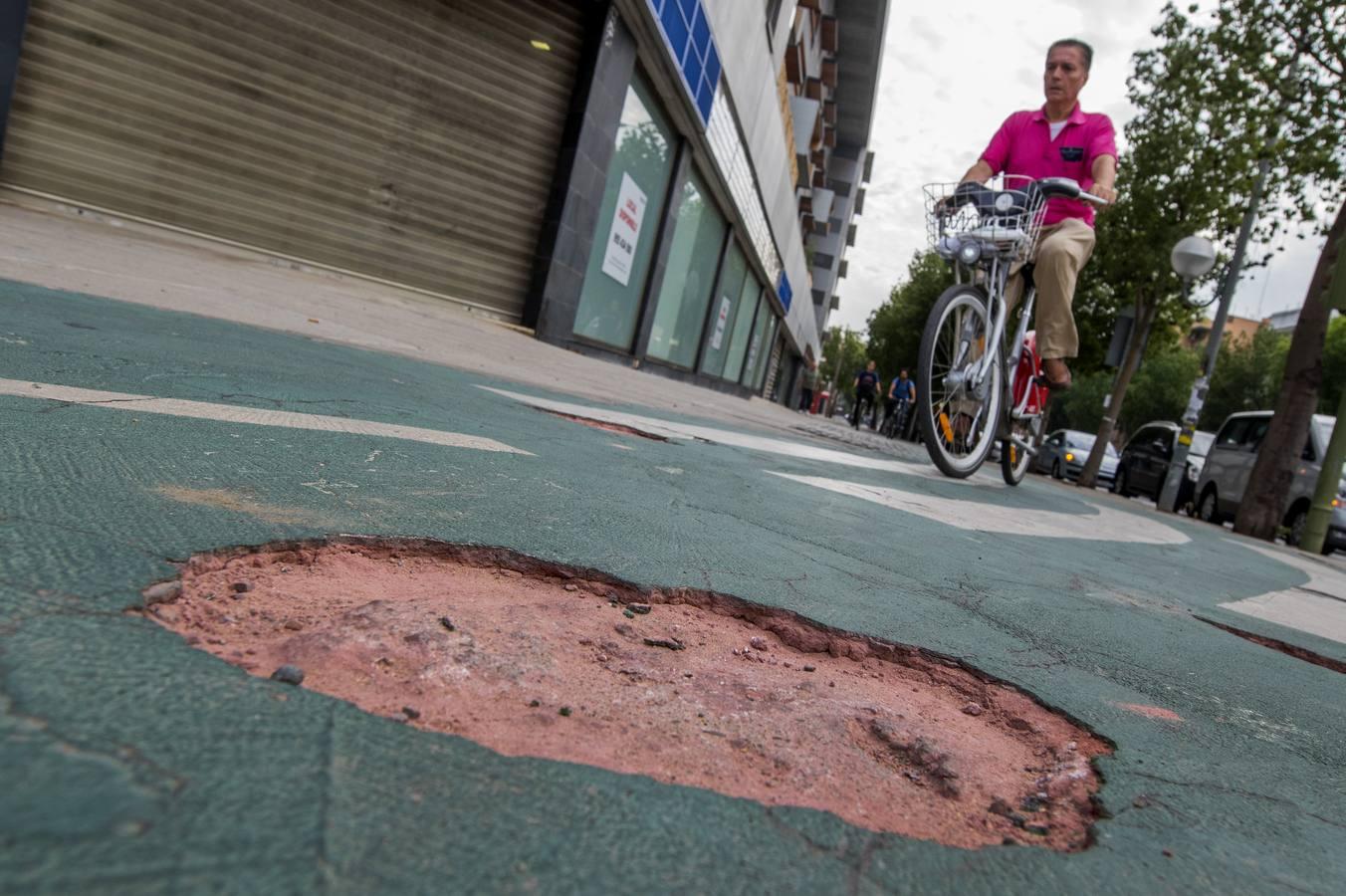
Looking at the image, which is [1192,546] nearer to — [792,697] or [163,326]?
[792,697]

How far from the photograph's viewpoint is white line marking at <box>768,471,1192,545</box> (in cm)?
403

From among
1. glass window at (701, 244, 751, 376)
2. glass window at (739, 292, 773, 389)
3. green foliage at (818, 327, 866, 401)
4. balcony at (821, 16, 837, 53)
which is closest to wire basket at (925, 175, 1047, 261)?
glass window at (701, 244, 751, 376)

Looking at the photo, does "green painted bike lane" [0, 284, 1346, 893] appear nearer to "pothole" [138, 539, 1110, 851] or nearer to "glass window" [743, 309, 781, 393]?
"pothole" [138, 539, 1110, 851]

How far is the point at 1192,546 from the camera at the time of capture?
5.86 meters

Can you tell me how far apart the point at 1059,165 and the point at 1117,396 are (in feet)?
54.3

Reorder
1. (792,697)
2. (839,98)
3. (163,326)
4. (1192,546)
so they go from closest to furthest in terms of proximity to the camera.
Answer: (792,697) < (163,326) < (1192,546) < (839,98)

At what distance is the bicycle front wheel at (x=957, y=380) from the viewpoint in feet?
16.6

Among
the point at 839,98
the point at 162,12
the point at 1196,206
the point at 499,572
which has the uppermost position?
the point at 839,98

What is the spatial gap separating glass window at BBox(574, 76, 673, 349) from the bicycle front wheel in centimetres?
673

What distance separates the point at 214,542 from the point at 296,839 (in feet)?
2.74

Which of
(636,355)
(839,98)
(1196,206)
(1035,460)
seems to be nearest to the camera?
(636,355)

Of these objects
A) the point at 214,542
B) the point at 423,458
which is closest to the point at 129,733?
the point at 214,542

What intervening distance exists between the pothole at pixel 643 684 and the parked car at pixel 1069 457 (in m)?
23.2

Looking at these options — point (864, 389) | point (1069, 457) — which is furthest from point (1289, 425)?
point (864, 389)
